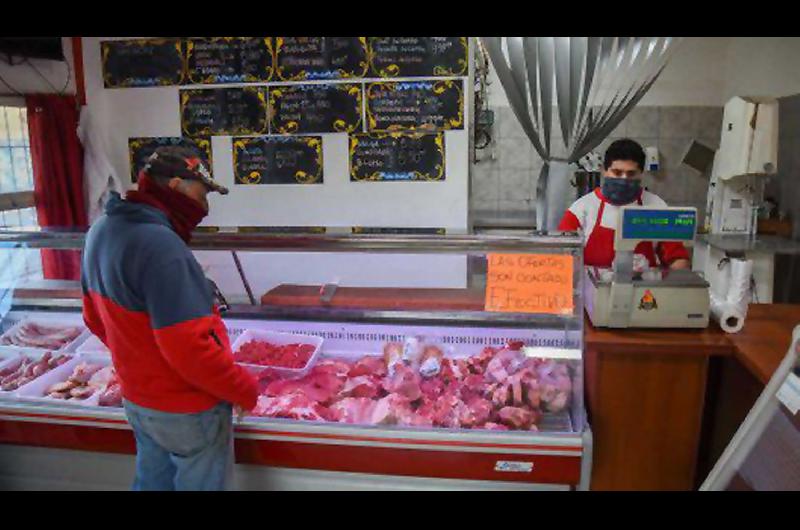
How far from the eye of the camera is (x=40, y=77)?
498 centimetres

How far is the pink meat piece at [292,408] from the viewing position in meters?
2.54

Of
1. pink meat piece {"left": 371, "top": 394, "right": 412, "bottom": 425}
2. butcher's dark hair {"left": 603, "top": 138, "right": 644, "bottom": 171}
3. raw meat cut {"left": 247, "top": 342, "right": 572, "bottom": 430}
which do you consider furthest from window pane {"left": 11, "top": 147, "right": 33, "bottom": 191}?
butcher's dark hair {"left": 603, "top": 138, "right": 644, "bottom": 171}

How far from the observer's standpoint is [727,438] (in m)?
2.67

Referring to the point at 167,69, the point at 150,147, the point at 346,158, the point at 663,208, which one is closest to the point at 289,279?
the point at 346,158

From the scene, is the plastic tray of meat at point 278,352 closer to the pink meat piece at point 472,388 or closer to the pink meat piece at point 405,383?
the pink meat piece at point 405,383

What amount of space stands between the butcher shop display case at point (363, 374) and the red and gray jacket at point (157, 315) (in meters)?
0.35

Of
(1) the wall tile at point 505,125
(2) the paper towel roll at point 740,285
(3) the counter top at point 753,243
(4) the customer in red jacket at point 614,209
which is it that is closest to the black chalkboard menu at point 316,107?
(4) the customer in red jacket at point 614,209

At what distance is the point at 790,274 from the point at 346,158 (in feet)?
14.0

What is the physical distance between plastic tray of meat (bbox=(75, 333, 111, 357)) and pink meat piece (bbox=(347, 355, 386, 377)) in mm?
1296

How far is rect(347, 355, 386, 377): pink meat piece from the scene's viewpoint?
9.24 feet

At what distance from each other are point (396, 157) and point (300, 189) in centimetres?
86

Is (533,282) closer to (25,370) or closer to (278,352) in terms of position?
(278,352)

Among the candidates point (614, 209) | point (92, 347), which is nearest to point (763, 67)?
point (614, 209)

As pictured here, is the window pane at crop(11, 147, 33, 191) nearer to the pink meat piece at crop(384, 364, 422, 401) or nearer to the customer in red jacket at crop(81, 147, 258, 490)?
the customer in red jacket at crop(81, 147, 258, 490)
